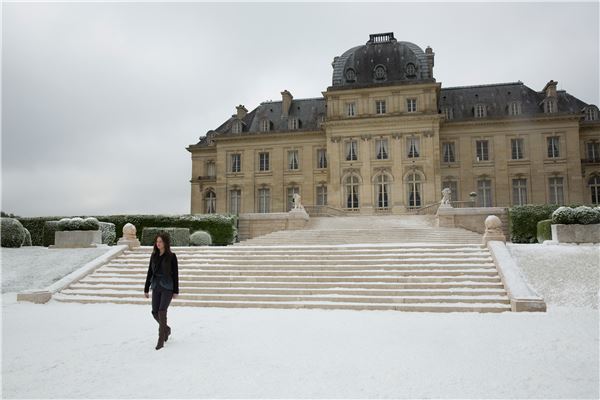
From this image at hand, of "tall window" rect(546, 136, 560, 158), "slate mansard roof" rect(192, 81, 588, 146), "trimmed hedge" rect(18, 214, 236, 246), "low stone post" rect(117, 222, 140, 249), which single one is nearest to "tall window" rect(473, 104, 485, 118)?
"slate mansard roof" rect(192, 81, 588, 146)

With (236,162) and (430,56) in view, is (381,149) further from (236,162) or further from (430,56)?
(236,162)

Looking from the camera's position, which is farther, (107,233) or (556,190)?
(556,190)

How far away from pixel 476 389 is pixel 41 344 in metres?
6.27

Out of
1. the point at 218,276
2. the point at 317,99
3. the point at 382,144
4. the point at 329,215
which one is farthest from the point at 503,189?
the point at 218,276

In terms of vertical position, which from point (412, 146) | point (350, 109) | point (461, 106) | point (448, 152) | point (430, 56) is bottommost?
point (448, 152)

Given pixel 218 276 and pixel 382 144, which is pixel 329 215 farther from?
pixel 218 276

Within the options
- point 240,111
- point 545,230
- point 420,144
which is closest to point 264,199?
point 240,111

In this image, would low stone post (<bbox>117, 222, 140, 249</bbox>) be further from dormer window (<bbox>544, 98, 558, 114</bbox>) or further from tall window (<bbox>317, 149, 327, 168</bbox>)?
dormer window (<bbox>544, 98, 558, 114</bbox>)

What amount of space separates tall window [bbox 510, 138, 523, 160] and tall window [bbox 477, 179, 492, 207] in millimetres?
2798

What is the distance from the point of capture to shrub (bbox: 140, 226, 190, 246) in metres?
19.5

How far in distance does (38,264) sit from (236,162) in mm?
A: 26328

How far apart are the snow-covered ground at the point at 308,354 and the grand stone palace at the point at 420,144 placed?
77.0 feet

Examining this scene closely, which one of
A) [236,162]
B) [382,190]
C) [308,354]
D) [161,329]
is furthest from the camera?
[236,162]

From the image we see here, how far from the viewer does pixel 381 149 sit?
35.2m
